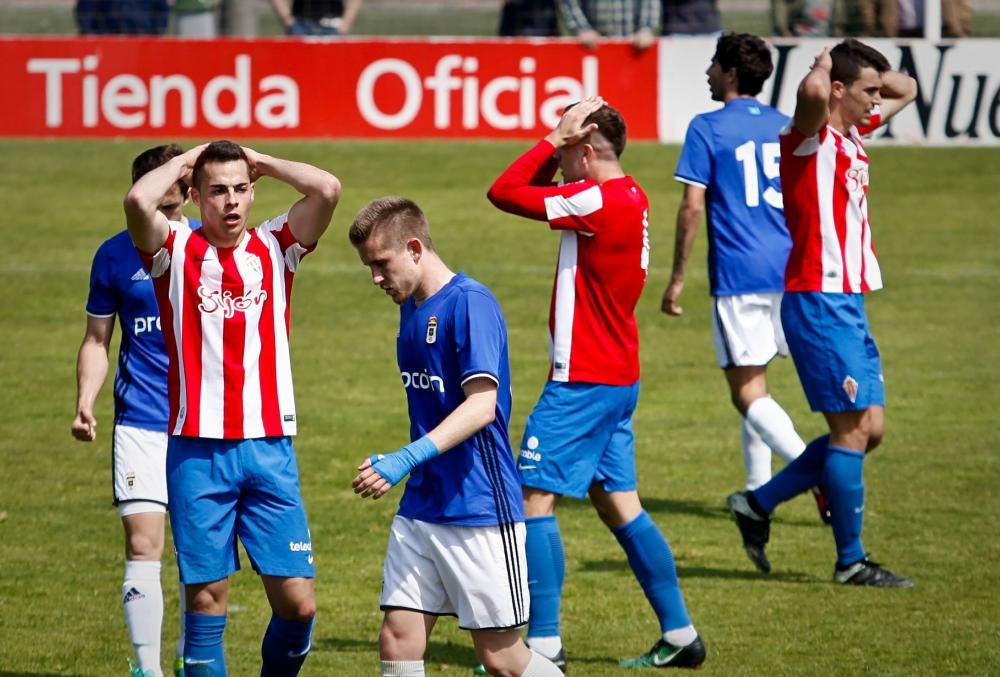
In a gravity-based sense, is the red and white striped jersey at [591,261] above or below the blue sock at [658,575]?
above

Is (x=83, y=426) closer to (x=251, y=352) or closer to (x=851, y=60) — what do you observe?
(x=251, y=352)

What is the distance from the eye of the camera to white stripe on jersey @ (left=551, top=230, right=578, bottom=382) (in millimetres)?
6758

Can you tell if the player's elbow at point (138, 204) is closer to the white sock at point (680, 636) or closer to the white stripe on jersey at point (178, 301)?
the white stripe on jersey at point (178, 301)

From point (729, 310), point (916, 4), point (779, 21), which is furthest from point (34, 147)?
point (729, 310)

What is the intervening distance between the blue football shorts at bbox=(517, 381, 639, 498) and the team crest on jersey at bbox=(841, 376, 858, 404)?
139 centimetres

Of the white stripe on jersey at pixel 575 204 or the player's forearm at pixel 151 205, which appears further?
the white stripe on jersey at pixel 575 204

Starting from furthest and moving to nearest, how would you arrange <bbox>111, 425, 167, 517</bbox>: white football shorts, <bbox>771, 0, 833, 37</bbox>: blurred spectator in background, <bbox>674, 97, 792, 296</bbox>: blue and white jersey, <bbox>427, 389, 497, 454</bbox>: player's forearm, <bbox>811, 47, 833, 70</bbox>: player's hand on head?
1. <bbox>771, 0, 833, 37</bbox>: blurred spectator in background
2. <bbox>674, 97, 792, 296</bbox>: blue and white jersey
3. <bbox>811, 47, 833, 70</bbox>: player's hand on head
4. <bbox>111, 425, 167, 517</bbox>: white football shorts
5. <bbox>427, 389, 497, 454</bbox>: player's forearm

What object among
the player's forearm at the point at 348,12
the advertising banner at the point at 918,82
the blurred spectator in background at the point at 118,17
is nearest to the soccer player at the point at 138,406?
the advertising banner at the point at 918,82

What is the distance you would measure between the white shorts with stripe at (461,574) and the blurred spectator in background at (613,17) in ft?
44.9

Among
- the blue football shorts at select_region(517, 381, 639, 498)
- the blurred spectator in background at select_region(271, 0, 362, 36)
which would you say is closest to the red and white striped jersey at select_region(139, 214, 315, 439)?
the blue football shorts at select_region(517, 381, 639, 498)

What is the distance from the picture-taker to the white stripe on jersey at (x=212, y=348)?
571 cm

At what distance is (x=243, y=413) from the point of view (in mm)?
5734

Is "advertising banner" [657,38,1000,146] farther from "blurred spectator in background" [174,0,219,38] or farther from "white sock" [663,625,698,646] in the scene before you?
"white sock" [663,625,698,646]

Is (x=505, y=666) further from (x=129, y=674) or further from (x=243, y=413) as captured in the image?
(x=129, y=674)
